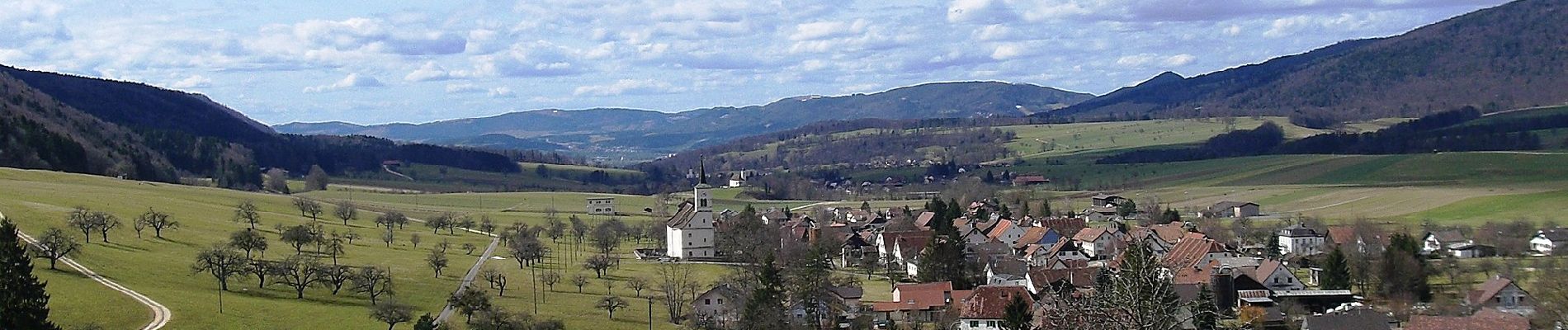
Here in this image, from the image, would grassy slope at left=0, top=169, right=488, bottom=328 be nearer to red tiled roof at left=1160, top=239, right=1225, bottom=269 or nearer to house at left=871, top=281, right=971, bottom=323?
house at left=871, top=281, right=971, bottom=323

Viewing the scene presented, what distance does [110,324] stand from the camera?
4122 cm

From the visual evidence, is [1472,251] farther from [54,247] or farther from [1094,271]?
[54,247]

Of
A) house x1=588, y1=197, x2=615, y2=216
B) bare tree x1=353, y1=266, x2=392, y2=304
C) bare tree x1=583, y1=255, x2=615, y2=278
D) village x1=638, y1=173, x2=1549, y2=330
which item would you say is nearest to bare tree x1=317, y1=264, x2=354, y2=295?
bare tree x1=353, y1=266, x2=392, y2=304

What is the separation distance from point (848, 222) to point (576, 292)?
47.9 meters

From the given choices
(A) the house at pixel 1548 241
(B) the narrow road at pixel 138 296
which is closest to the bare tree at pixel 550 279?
(B) the narrow road at pixel 138 296

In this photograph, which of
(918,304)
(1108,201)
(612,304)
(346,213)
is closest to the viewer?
(612,304)

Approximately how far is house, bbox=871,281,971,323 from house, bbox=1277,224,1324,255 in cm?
3254

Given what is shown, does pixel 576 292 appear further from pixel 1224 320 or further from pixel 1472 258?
pixel 1472 258

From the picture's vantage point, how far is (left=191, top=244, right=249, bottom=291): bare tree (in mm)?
52438

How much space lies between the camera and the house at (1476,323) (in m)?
41.7

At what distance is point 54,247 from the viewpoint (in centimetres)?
4869

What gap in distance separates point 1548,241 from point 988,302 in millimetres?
42022

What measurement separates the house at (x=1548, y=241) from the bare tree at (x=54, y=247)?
69612mm

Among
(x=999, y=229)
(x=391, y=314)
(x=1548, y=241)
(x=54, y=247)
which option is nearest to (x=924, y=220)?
(x=999, y=229)
